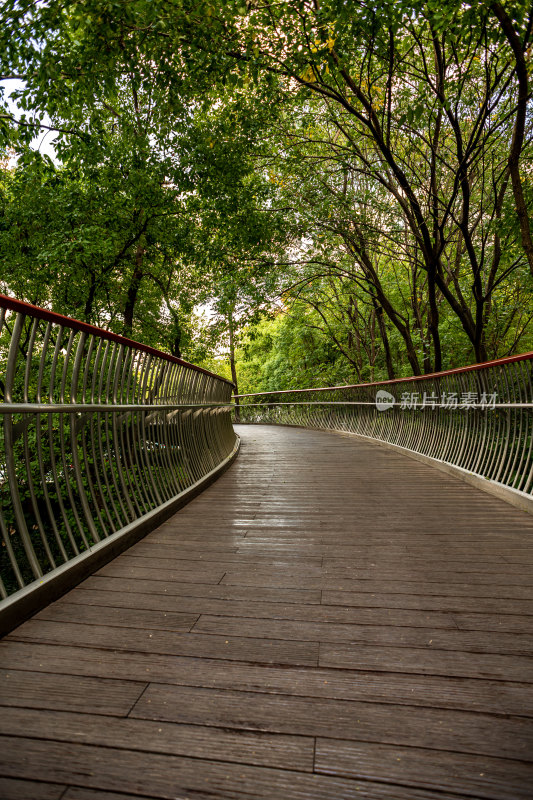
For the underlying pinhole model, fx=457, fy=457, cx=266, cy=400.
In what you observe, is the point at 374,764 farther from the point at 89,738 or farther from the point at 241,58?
the point at 241,58

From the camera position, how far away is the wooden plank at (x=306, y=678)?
63.7 inches

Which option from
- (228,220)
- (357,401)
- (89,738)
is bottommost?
(89,738)

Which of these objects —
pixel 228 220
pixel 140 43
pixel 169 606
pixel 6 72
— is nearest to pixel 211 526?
pixel 169 606

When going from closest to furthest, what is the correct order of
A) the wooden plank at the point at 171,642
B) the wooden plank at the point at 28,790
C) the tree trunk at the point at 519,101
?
1. the wooden plank at the point at 28,790
2. the wooden plank at the point at 171,642
3. the tree trunk at the point at 519,101

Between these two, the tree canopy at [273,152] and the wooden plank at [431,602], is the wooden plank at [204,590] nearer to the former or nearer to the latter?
the wooden plank at [431,602]

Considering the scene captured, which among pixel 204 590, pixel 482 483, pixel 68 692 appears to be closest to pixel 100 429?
pixel 204 590

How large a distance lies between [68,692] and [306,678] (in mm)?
878

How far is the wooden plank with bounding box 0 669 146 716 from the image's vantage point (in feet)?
5.22

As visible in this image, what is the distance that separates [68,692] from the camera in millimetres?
1663

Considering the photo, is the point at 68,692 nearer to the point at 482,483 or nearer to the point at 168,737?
the point at 168,737

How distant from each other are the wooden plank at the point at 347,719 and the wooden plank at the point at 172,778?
0.53ft

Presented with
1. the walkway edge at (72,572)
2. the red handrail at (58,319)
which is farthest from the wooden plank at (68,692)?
the red handrail at (58,319)

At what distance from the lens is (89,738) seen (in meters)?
1.44

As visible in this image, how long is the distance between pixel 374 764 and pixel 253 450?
8.65 meters
